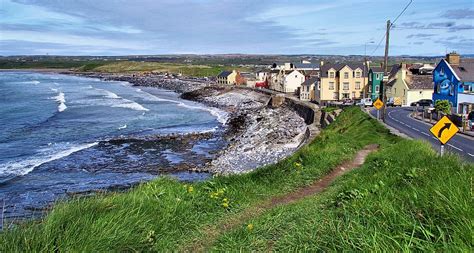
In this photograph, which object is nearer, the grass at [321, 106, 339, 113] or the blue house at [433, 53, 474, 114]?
the blue house at [433, 53, 474, 114]

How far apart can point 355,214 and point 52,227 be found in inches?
163

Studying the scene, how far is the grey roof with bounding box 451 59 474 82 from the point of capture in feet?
133

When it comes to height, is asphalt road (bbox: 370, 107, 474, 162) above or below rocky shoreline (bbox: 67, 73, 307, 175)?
above

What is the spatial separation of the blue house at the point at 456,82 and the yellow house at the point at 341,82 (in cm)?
1809

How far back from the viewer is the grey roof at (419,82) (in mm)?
55625

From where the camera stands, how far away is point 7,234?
579cm

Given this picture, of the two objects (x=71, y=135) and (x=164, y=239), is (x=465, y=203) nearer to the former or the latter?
(x=164, y=239)

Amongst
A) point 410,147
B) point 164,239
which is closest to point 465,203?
point 164,239

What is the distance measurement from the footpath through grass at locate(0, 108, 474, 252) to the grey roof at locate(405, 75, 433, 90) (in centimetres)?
4963

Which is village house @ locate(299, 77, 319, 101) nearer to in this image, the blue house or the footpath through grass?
the blue house

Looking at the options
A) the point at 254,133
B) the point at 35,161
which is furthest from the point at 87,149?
the point at 254,133

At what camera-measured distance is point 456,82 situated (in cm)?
4106

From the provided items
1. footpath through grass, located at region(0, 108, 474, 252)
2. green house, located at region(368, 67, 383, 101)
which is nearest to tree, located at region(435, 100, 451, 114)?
green house, located at region(368, 67, 383, 101)

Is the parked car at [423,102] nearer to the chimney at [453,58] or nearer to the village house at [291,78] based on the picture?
the chimney at [453,58]
